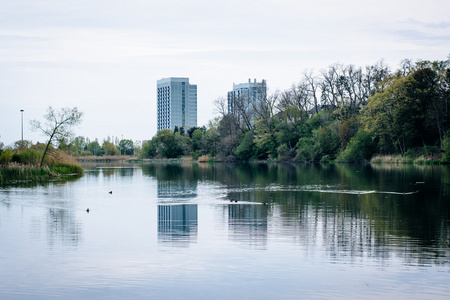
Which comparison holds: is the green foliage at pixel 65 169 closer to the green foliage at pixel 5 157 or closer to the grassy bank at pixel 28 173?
the grassy bank at pixel 28 173

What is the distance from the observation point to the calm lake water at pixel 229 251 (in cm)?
854

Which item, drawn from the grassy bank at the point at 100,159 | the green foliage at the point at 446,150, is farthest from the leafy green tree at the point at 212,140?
the green foliage at the point at 446,150

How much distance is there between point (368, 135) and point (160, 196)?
170ft

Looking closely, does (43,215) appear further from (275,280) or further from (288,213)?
(275,280)

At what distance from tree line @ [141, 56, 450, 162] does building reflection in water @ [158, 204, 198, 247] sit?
156 ft

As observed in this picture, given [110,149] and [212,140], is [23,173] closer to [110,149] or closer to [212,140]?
[212,140]

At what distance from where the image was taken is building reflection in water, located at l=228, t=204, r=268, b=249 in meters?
12.6

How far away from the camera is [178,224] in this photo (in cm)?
1573

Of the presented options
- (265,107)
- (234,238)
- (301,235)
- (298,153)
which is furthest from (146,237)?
(265,107)

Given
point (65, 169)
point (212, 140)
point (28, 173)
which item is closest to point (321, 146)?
point (212, 140)

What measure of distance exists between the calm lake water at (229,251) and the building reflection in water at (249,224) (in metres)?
0.03

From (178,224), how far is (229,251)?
4720mm

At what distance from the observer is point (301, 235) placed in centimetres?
1316

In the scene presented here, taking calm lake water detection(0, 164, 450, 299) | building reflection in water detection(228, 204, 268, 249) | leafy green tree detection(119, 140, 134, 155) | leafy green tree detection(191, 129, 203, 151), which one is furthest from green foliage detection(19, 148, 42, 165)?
leafy green tree detection(119, 140, 134, 155)
